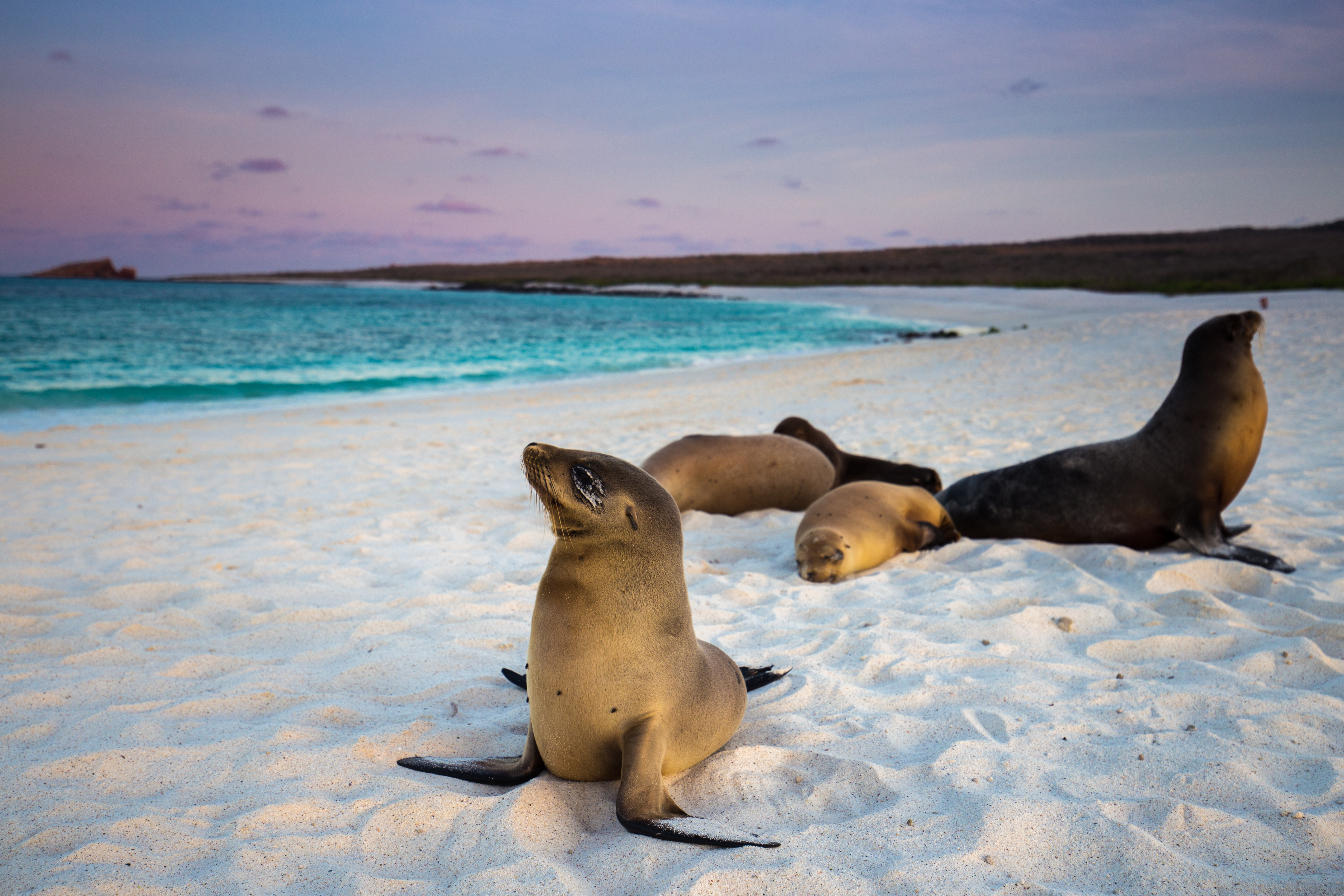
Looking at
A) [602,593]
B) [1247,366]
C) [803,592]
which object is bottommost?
[803,592]

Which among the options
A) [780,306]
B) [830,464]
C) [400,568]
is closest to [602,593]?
[400,568]

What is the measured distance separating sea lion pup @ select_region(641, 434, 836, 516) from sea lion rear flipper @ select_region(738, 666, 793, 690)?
2.80 m

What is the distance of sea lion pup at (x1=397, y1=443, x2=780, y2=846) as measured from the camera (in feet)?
7.59

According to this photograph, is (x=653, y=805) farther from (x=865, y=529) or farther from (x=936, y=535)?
(x=936, y=535)

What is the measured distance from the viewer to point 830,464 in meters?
6.56

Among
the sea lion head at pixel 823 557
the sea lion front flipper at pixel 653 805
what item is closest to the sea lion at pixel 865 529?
the sea lion head at pixel 823 557

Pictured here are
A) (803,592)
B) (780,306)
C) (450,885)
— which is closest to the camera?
(450,885)

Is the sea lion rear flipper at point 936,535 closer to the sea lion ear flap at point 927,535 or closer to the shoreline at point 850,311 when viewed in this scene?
the sea lion ear flap at point 927,535

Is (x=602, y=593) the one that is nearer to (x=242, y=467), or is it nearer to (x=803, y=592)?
(x=803, y=592)

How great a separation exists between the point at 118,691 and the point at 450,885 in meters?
1.87

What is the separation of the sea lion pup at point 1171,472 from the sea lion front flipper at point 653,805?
3555mm

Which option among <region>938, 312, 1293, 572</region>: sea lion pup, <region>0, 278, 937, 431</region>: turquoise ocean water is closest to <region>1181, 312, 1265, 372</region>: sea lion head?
<region>938, 312, 1293, 572</region>: sea lion pup

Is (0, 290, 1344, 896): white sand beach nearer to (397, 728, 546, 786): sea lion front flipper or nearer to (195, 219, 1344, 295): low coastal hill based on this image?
(397, 728, 546, 786): sea lion front flipper

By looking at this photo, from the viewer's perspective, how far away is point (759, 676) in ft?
10.2
